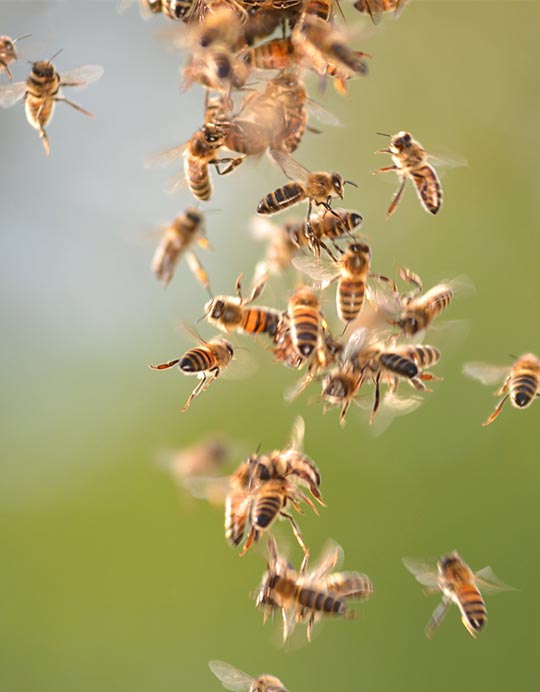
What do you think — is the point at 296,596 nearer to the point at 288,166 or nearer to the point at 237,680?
the point at 237,680

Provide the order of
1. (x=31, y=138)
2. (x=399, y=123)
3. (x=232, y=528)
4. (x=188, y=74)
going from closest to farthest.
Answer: (x=188, y=74)
(x=232, y=528)
(x=399, y=123)
(x=31, y=138)

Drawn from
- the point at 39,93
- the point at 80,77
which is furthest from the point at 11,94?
the point at 80,77

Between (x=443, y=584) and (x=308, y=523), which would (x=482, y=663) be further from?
(x=443, y=584)

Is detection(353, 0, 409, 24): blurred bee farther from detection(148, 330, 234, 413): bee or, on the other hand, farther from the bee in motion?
the bee in motion

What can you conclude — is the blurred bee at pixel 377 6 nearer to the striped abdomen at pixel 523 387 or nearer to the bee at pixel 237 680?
the striped abdomen at pixel 523 387

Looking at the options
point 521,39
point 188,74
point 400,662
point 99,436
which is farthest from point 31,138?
point 188,74

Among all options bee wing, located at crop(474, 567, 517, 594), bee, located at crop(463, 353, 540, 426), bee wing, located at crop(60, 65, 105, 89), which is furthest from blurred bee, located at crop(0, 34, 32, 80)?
bee wing, located at crop(474, 567, 517, 594)

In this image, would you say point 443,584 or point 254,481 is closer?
point 254,481
